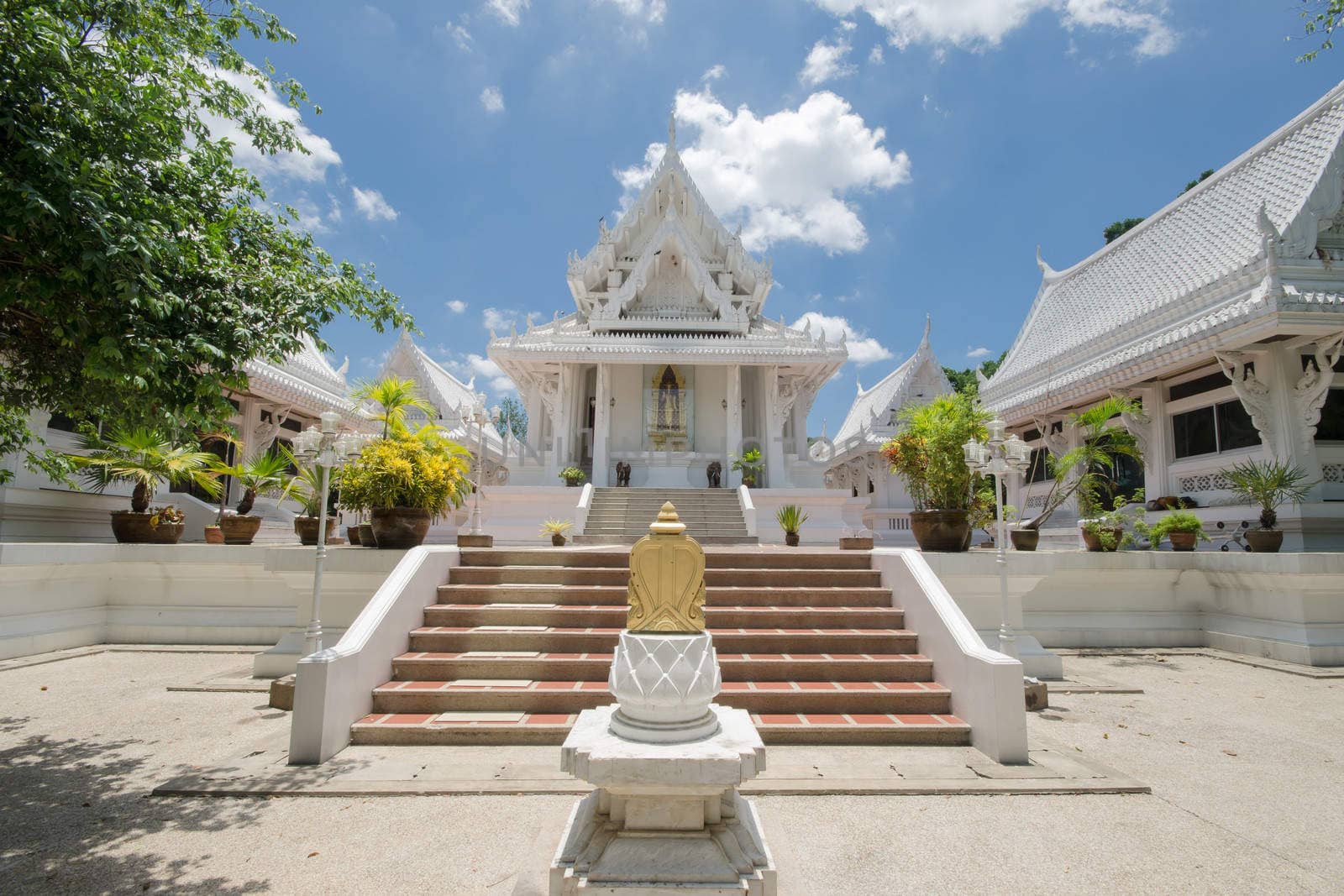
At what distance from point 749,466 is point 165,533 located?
31.9 ft

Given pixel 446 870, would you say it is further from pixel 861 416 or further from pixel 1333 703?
pixel 861 416

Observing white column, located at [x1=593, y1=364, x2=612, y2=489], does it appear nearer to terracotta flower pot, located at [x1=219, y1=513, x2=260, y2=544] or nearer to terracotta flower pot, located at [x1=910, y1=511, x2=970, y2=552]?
terracotta flower pot, located at [x1=219, y1=513, x2=260, y2=544]

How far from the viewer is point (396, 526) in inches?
255

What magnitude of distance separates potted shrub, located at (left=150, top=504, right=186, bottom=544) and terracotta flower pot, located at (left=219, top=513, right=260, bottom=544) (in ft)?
1.70

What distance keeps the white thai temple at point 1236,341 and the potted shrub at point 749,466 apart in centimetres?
560

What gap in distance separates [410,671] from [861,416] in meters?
22.3

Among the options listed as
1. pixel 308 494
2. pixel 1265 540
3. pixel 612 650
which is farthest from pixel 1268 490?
pixel 308 494

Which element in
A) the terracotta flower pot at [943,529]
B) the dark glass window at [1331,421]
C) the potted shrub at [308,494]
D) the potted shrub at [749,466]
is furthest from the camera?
the potted shrub at [749,466]

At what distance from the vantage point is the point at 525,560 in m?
6.84

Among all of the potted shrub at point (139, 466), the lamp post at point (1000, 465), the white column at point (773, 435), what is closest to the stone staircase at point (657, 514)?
the white column at point (773, 435)

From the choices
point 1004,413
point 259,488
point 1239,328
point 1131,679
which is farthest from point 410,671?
point 1004,413

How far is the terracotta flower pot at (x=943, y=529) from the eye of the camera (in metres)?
7.08

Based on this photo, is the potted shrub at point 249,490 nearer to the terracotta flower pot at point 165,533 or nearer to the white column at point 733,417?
the terracotta flower pot at point 165,533

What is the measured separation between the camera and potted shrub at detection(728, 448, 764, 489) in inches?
538
